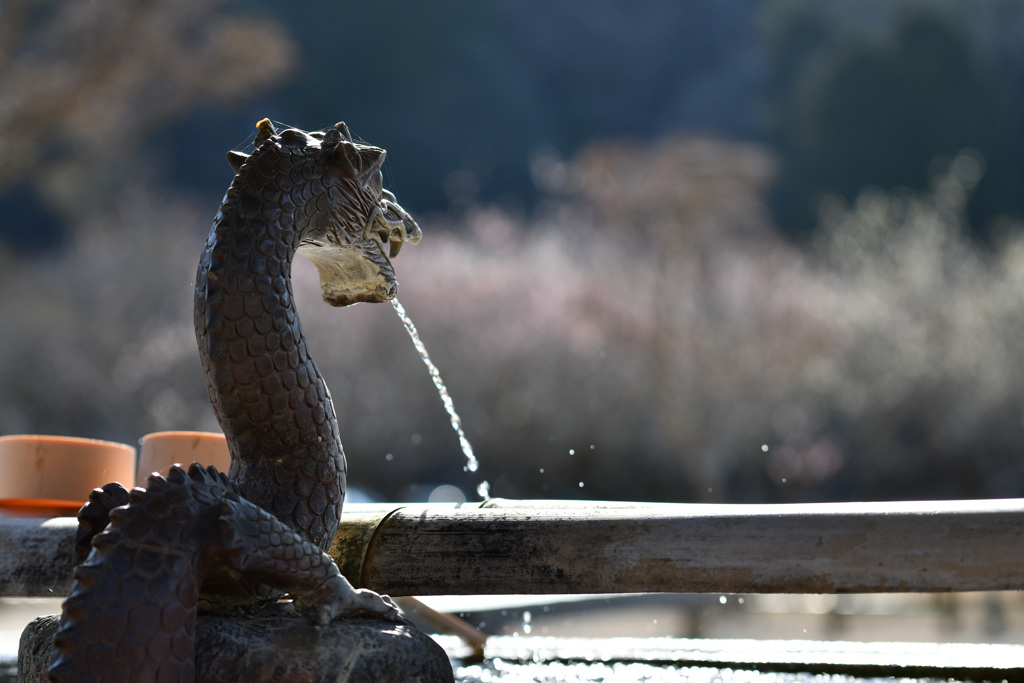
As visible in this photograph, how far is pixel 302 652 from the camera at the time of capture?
1.04 m

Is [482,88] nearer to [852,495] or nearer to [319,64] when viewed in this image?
[319,64]

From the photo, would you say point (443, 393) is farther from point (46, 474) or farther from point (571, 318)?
point (571, 318)

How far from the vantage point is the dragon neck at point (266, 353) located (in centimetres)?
114

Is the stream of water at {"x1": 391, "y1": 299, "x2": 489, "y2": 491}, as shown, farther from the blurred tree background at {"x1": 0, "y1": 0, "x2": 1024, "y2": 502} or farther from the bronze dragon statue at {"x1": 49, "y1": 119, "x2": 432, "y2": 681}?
the blurred tree background at {"x1": 0, "y1": 0, "x2": 1024, "y2": 502}

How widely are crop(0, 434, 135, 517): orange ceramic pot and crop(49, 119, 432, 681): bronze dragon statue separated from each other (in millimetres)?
617

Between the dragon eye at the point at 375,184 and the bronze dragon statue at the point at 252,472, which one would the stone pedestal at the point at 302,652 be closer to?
the bronze dragon statue at the point at 252,472

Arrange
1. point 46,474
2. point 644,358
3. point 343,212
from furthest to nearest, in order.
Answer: point 644,358
point 46,474
point 343,212

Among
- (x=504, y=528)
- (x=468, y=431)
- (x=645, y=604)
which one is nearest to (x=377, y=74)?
(x=468, y=431)

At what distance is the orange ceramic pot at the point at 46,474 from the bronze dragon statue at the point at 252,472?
0.62 meters

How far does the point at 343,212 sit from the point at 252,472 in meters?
0.36

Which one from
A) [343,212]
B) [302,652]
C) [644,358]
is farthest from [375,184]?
[644,358]

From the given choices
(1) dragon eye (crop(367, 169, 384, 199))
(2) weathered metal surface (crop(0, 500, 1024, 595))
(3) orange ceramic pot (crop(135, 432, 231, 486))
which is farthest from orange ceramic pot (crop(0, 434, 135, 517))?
(1) dragon eye (crop(367, 169, 384, 199))

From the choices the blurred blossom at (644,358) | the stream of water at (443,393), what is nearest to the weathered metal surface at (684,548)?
the stream of water at (443,393)

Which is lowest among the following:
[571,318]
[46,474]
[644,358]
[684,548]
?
[684,548]
